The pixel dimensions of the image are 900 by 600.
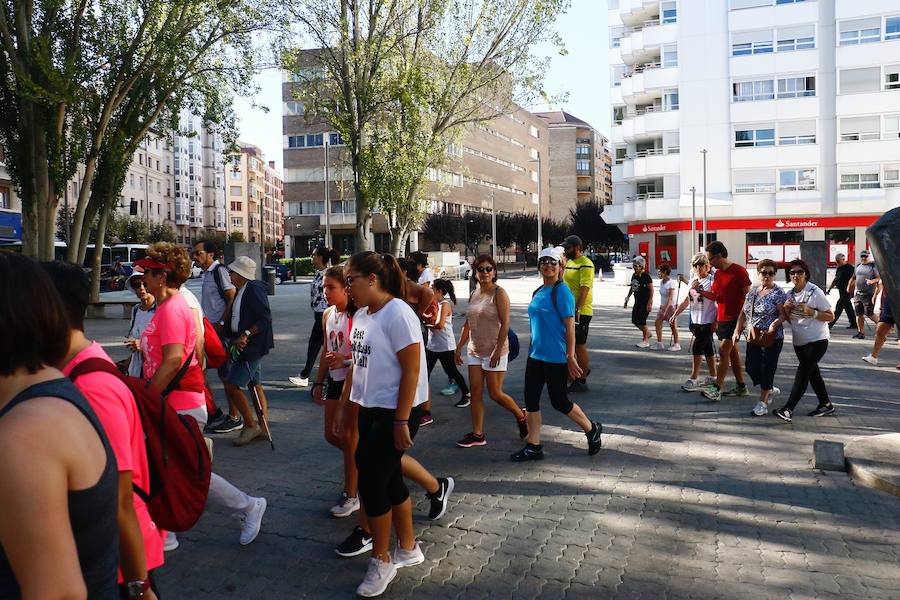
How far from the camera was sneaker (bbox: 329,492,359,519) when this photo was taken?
16.4 ft


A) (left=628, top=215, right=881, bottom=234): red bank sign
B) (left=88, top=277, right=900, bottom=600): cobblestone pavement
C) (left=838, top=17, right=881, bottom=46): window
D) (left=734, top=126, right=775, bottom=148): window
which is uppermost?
(left=838, top=17, right=881, bottom=46): window

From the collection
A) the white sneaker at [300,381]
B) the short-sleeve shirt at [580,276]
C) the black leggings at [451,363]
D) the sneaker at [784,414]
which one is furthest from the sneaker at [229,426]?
the sneaker at [784,414]

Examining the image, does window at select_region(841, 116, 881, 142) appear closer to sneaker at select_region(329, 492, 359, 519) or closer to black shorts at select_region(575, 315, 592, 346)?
black shorts at select_region(575, 315, 592, 346)

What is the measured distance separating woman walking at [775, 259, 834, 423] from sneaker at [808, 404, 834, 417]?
11.1 inches

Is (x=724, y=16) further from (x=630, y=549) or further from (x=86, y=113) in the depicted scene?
(x=630, y=549)

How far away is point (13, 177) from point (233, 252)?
5.45m

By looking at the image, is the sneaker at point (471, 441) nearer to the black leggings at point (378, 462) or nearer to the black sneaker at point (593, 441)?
the black sneaker at point (593, 441)

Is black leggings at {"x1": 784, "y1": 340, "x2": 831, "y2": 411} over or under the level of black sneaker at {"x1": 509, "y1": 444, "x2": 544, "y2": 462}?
over

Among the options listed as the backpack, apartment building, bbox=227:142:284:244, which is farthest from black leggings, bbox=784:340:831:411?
apartment building, bbox=227:142:284:244

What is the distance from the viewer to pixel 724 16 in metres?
47.5

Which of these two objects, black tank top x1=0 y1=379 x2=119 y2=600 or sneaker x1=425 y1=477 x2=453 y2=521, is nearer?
black tank top x1=0 y1=379 x2=119 y2=600

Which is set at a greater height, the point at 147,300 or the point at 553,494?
the point at 147,300

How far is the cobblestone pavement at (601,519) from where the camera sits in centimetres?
398

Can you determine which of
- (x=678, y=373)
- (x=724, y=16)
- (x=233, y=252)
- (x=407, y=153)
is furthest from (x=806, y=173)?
(x=678, y=373)
